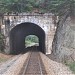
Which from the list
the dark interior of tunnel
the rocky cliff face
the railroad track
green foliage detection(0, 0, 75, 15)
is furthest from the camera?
the dark interior of tunnel

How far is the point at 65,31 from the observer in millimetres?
30750

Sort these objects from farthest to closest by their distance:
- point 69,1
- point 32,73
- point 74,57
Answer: point 69,1, point 74,57, point 32,73

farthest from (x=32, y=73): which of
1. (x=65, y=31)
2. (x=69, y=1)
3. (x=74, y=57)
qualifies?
(x=69, y=1)

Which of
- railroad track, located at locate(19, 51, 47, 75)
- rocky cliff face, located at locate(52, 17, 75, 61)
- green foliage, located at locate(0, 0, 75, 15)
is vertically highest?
green foliage, located at locate(0, 0, 75, 15)

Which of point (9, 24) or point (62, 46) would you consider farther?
point (9, 24)

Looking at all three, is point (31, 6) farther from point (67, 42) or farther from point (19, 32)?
point (67, 42)

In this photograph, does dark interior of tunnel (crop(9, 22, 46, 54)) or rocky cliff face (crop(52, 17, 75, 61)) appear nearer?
rocky cliff face (crop(52, 17, 75, 61))

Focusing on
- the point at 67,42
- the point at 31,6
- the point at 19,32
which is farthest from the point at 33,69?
the point at 19,32

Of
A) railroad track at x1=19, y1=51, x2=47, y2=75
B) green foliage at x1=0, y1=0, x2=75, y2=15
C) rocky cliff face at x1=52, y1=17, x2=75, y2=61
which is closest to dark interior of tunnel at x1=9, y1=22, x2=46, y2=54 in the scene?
green foliage at x1=0, y1=0, x2=75, y2=15

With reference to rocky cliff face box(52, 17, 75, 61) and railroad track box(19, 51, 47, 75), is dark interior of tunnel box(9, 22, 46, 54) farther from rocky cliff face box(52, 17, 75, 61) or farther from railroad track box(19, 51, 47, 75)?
railroad track box(19, 51, 47, 75)

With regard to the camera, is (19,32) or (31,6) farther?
(19,32)

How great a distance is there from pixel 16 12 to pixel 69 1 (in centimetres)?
832

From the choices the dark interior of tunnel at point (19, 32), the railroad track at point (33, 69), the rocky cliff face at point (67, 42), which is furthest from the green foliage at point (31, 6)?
the railroad track at point (33, 69)

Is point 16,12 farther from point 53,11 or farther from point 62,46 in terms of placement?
point 62,46
